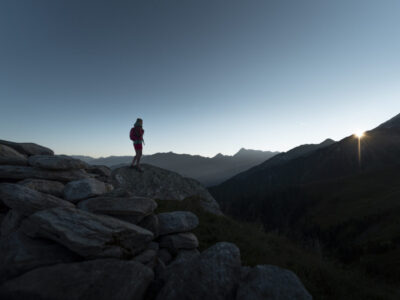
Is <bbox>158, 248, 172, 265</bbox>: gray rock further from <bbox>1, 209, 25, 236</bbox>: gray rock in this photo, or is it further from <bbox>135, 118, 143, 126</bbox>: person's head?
<bbox>135, 118, 143, 126</bbox>: person's head

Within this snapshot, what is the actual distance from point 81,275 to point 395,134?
239428mm

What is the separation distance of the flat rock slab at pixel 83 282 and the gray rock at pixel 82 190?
2638mm

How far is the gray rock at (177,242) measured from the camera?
23.6 ft

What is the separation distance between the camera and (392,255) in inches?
888

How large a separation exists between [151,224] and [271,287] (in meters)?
4.29

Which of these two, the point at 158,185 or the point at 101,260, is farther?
the point at 158,185

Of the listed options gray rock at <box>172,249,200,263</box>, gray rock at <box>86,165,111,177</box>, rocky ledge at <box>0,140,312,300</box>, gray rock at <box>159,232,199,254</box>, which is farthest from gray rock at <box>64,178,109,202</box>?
gray rock at <box>86,165,111,177</box>

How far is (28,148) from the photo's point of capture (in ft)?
37.8

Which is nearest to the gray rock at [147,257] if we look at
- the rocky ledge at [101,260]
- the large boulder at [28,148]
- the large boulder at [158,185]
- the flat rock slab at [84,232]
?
the rocky ledge at [101,260]

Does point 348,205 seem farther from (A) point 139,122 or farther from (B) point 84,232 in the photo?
(B) point 84,232

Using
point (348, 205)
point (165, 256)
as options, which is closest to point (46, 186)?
point (165, 256)

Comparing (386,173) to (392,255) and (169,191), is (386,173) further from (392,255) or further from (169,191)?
(169,191)

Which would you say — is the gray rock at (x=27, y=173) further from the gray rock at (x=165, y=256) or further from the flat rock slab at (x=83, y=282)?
the gray rock at (x=165, y=256)

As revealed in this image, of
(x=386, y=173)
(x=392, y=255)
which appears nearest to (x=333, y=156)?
(x=386, y=173)
